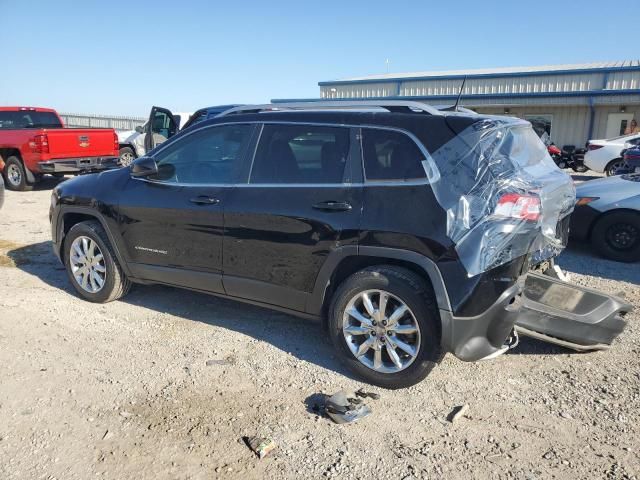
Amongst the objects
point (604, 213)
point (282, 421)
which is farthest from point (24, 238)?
point (604, 213)

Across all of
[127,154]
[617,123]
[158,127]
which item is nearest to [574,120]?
[617,123]

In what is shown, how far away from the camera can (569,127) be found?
25.0 metres

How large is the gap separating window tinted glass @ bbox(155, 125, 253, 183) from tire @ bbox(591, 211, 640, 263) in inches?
195

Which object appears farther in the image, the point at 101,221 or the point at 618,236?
the point at 618,236

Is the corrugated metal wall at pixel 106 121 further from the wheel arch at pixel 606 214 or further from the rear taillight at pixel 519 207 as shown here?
the rear taillight at pixel 519 207

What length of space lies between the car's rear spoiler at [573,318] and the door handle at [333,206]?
1444 mm

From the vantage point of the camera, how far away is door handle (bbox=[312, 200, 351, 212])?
367 centimetres

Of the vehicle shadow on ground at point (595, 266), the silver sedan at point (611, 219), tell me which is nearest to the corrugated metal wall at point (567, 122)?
the silver sedan at point (611, 219)

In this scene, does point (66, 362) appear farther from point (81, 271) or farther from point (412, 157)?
point (412, 157)

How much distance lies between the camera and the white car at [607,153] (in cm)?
1634

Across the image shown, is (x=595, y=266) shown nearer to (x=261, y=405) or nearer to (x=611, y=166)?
(x=261, y=405)

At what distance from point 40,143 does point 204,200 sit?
9.32 metres

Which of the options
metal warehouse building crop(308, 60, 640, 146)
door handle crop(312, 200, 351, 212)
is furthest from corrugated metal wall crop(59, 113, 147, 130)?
door handle crop(312, 200, 351, 212)

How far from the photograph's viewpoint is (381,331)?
3.64m
